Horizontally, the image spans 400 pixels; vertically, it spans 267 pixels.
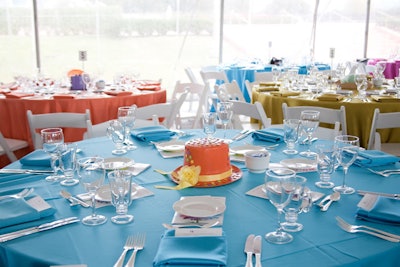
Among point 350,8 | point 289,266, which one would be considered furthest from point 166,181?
point 350,8

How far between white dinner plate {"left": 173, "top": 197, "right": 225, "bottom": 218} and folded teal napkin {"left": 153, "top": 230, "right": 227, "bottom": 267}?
18 cm

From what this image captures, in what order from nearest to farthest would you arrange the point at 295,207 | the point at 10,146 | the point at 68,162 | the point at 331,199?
the point at 295,207 < the point at 331,199 < the point at 68,162 < the point at 10,146

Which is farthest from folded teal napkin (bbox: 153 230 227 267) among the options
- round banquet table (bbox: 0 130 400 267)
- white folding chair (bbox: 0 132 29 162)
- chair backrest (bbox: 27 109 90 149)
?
white folding chair (bbox: 0 132 29 162)

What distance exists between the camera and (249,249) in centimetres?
135

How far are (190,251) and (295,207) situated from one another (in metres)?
0.38

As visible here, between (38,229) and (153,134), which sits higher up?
(153,134)

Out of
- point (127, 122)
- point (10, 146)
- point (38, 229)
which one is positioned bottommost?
point (10, 146)

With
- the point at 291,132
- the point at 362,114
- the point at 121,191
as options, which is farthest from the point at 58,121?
the point at 362,114

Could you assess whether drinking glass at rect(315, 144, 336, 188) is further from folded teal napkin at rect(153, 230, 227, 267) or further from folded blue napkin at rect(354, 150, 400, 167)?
folded teal napkin at rect(153, 230, 227, 267)

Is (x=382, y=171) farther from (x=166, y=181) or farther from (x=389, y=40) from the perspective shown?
(x=389, y=40)

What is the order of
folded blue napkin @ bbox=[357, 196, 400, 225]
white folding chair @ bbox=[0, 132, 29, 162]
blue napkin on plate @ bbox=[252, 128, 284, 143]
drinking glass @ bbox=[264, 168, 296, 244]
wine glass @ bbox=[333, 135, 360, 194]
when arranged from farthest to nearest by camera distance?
white folding chair @ bbox=[0, 132, 29, 162]
blue napkin on plate @ bbox=[252, 128, 284, 143]
wine glass @ bbox=[333, 135, 360, 194]
folded blue napkin @ bbox=[357, 196, 400, 225]
drinking glass @ bbox=[264, 168, 296, 244]

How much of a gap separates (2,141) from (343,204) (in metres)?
3.00

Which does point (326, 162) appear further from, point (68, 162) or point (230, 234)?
point (68, 162)

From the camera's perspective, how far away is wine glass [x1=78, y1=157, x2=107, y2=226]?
5.21 feet
